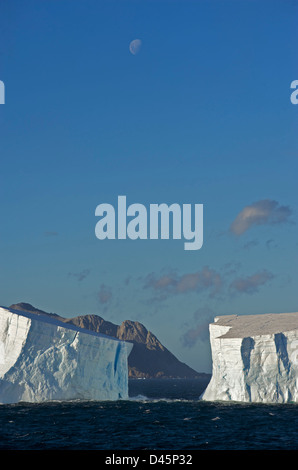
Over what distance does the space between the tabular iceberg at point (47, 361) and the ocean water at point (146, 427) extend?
1.10m

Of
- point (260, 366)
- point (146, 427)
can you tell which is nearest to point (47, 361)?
point (146, 427)

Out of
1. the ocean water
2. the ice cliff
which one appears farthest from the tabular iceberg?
the ice cliff

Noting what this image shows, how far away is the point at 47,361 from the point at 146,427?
12.7 metres

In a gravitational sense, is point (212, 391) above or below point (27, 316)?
below

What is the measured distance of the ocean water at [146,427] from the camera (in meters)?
28.2

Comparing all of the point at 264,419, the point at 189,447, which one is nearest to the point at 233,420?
the point at 264,419

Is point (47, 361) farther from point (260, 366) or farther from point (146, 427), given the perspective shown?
point (260, 366)

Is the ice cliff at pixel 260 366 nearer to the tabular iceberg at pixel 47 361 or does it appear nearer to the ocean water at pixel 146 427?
the ocean water at pixel 146 427

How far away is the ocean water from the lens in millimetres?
28172

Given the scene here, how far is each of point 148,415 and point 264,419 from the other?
8788 mm

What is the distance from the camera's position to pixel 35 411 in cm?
3919

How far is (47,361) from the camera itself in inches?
1738

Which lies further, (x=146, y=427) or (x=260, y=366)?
(x=260, y=366)
